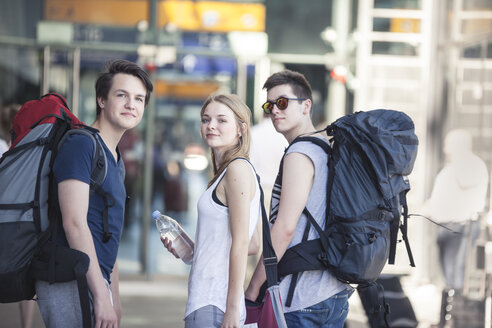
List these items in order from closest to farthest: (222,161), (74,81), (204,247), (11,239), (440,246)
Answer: (11,239), (204,247), (222,161), (440,246), (74,81)

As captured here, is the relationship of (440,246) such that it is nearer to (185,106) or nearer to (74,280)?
(185,106)

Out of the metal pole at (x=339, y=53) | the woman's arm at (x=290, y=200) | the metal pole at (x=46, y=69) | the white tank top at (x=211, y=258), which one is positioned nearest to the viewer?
the white tank top at (x=211, y=258)

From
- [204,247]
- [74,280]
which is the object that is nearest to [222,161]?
[204,247]

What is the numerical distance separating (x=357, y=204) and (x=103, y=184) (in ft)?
3.58

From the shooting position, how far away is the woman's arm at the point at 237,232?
2.76 m

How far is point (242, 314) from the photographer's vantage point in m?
2.83

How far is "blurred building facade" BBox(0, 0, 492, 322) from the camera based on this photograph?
28.8 feet

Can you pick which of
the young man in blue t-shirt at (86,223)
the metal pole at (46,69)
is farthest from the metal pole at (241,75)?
the young man in blue t-shirt at (86,223)

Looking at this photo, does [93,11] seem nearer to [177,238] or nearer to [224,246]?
[177,238]

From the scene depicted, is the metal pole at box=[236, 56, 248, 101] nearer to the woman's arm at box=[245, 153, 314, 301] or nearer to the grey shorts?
the woman's arm at box=[245, 153, 314, 301]

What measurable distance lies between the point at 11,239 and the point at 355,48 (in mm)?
7229

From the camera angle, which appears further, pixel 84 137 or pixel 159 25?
pixel 159 25

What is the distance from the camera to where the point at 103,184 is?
283 cm

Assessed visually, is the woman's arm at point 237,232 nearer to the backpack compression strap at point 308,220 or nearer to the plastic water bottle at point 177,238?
the backpack compression strap at point 308,220
